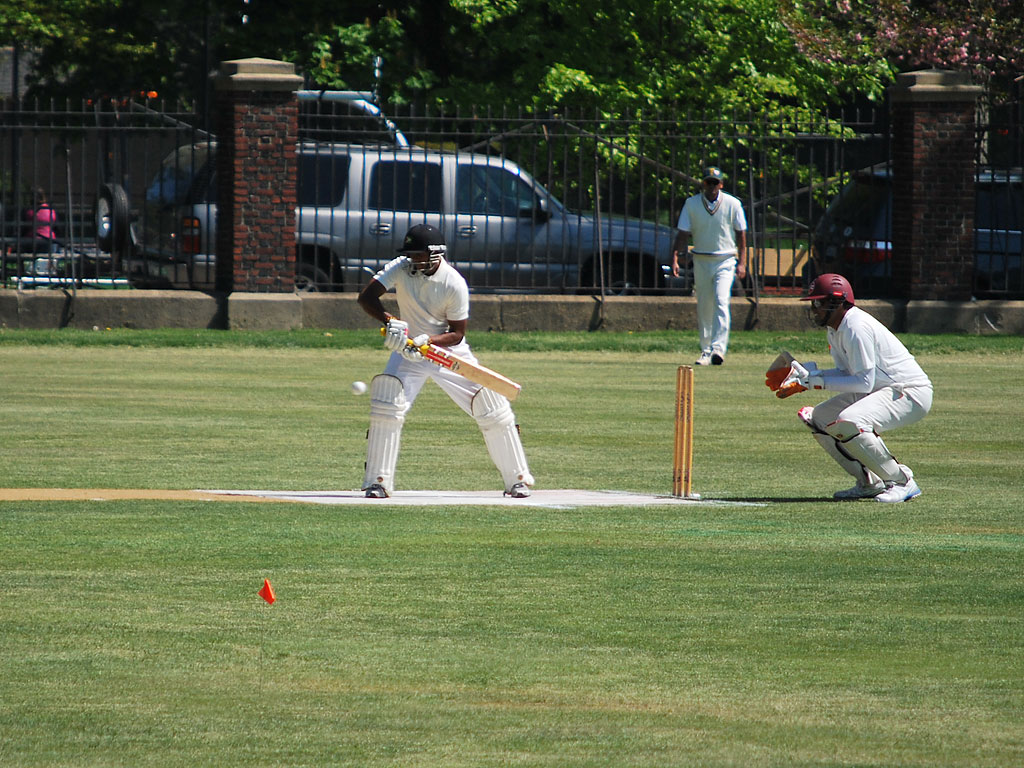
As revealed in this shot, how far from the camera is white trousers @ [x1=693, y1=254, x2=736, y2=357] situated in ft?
59.8

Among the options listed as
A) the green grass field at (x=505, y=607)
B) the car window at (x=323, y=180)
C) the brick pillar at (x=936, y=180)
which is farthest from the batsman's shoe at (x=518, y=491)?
the brick pillar at (x=936, y=180)

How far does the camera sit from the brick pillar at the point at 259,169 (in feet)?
69.4

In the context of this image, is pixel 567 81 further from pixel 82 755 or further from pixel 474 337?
pixel 82 755

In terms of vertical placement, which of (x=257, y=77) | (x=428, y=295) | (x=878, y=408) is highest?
(x=257, y=77)

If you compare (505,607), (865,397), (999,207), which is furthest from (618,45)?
(505,607)

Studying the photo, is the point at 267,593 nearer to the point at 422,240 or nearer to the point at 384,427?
the point at 384,427

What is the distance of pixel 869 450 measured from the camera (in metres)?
10.4

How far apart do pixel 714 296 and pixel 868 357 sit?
785 cm

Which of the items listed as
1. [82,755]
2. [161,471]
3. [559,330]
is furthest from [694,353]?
[82,755]

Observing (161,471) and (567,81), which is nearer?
(161,471)

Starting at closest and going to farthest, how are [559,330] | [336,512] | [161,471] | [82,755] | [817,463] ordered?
[82,755] < [336,512] < [161,471] < [817,463] < [559,330]

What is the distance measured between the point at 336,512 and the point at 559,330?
1250 centimetres

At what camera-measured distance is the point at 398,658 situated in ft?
20.5

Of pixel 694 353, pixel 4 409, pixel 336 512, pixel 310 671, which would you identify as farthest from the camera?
pixel 694 353
